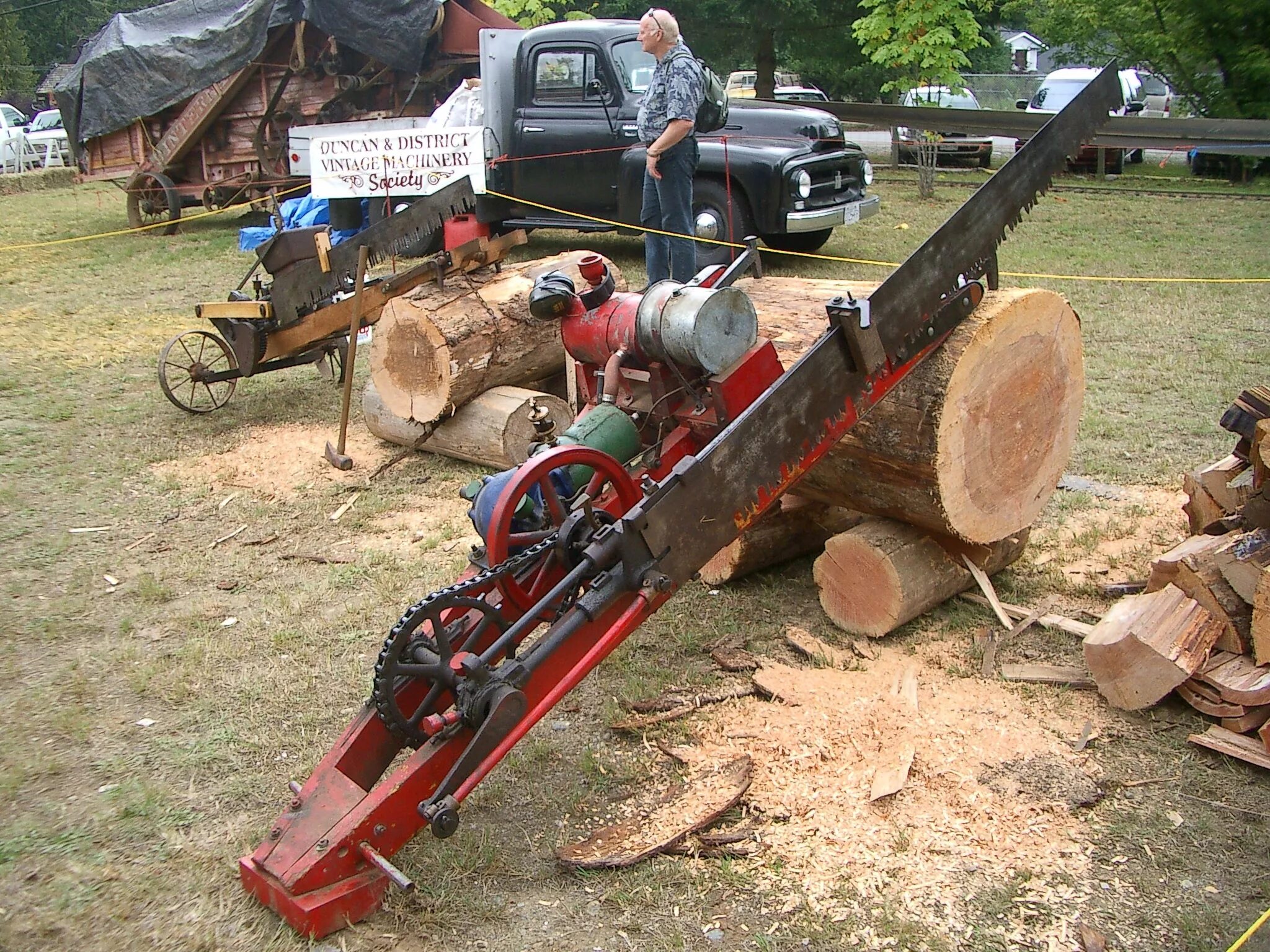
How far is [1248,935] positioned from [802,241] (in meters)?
9.48

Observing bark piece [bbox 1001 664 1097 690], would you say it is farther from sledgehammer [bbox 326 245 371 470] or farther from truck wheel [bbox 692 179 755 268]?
truck wheel [bbox 692 179 755 268]

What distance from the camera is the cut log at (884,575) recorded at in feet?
13.4

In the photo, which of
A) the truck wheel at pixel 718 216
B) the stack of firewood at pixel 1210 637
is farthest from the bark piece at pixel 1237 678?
the truck wheel at pixel 718 216

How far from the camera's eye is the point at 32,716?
3.88 meters

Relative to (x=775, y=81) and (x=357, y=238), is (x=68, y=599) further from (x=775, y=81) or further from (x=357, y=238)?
(x=775, y=81)

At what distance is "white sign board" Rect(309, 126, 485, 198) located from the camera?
298 inches

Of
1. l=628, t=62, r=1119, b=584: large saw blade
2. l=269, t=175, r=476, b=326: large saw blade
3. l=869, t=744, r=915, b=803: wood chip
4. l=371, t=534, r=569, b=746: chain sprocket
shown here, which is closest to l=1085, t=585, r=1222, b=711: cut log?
l=869, t=744, r=915, b=803: wood chip

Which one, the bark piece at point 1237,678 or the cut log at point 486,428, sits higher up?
the cut log at point 486,428

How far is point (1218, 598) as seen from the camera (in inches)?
141

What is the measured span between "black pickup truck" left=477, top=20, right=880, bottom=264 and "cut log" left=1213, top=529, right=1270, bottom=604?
250 inches

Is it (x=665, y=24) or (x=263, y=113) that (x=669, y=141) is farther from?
(x=263, y=113)

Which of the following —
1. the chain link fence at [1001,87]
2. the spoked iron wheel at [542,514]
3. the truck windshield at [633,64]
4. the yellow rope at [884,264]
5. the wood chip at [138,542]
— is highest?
the chain link fence at [1001,87]

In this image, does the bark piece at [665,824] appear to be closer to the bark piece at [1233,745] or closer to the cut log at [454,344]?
the bark piece at [1233,745]

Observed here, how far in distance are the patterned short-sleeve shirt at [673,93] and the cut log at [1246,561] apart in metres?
4.62
